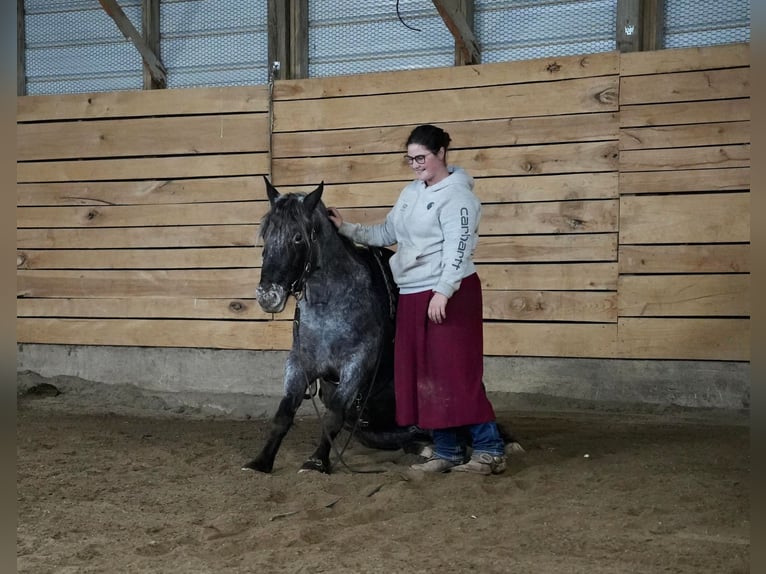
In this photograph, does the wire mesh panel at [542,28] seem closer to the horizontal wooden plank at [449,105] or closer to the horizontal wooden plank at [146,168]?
the horizontal wooden plank at [449,105]

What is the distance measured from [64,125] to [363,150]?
242 centimetres

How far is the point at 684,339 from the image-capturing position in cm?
537

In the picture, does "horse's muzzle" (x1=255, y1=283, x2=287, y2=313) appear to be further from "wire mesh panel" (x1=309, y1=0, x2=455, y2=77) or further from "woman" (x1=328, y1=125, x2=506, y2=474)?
"wire mesh panel" (x1=309, y1=0, x2=455, y2=77)

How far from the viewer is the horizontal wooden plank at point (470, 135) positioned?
5.55 meters

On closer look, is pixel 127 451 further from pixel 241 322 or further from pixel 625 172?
pixel 625 172

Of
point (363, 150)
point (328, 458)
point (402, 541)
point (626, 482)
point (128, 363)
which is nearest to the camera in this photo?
point (402, 541)

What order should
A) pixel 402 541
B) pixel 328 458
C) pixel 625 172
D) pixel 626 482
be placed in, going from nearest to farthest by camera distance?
pixel 402 541, pixel 626 482, pixel 328 458, pixel 625 172

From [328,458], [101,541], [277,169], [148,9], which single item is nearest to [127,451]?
[328,458]

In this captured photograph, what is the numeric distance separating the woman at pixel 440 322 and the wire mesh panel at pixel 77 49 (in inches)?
148

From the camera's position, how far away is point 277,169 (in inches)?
245

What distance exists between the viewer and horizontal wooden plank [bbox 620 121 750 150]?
527 centimetres

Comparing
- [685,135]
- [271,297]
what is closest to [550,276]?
[685,135]

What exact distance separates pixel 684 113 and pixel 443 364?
8.66ft

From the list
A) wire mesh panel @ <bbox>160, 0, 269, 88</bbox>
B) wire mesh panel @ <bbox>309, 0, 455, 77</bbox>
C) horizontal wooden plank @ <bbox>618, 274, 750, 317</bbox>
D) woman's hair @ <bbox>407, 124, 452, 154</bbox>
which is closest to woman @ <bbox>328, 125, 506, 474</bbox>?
woman's hair @ <bbox>407, 124, 452, 154</bbox>
